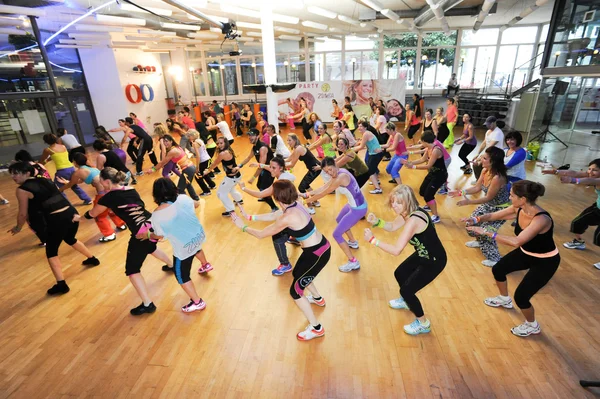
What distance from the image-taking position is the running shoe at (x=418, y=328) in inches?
107

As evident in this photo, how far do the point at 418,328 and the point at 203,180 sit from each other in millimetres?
4946

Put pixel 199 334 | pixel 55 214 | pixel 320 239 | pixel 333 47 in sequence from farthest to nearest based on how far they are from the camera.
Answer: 1. pixel 333 47
2. pixel 55 214
3. pixel 199 334
4. pixel 320 239

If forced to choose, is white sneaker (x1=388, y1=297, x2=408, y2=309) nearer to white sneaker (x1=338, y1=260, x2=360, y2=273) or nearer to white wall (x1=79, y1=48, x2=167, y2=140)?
white sneaker (x1=338, y1=260, x2=360, y2=273)

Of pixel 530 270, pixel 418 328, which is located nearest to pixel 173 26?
pixel 418 328

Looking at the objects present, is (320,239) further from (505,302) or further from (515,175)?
(515,175)


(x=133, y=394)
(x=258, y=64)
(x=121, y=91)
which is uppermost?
(x=258, y=64)

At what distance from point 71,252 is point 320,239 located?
12.6 ft

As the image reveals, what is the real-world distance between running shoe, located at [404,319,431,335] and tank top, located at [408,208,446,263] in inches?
25.5

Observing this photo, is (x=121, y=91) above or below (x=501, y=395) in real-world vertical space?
above

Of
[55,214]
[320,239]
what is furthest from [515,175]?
[55,214]

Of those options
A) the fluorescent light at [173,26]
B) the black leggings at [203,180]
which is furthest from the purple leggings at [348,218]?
the fluorescent light at [173,26]

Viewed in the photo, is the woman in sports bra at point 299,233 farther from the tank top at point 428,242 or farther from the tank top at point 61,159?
the tank top at point 61,159

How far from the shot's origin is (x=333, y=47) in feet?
53.5

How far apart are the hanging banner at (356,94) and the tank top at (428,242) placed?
11.1 metres
